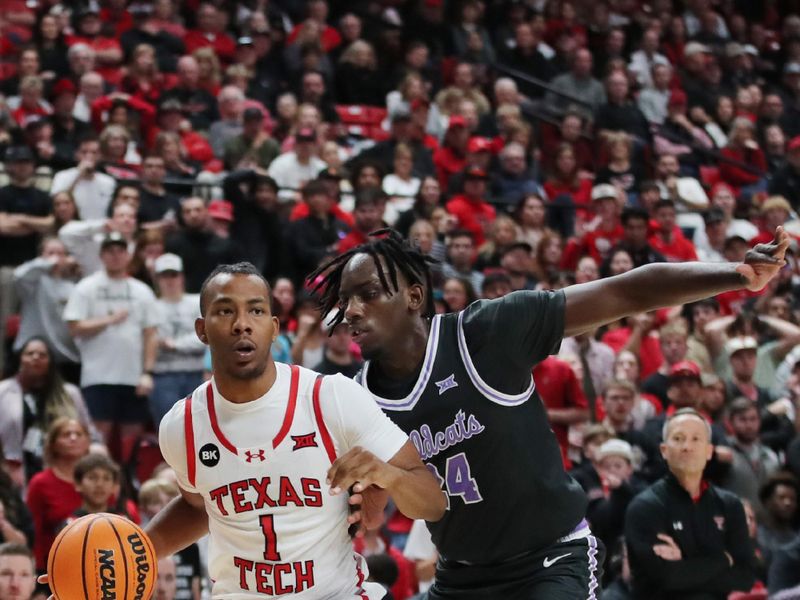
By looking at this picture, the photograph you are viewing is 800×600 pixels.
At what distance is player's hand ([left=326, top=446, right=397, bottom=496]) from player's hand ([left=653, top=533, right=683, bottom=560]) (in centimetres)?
393

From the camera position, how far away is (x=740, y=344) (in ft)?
34.2

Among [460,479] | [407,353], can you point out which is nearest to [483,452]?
[460,479]

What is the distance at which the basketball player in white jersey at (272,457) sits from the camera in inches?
157

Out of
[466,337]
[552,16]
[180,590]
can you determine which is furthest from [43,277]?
[552,16]

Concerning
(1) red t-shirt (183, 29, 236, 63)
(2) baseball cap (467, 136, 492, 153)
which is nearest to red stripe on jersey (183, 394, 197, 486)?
(2) baseball cap (467, 136, 492, 153)

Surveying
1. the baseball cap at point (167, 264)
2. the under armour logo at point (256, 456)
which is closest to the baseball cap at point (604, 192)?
the baseball cap at point (167, 264)

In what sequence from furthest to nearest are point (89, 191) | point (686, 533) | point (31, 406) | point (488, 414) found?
point (89, 191) → point (31, 406) → point (686, 533) → point (488, 414)

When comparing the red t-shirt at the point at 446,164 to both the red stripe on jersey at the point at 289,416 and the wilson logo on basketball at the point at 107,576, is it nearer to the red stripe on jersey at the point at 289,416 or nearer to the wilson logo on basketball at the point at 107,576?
the red stripe on jersey at the point at 289,416

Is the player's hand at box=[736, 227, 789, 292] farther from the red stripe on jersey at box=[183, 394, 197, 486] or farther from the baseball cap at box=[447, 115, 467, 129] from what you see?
the baseball cap at box=[447, 115, 467, 129]

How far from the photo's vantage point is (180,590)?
7.71 m

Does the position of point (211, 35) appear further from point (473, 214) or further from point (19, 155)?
point (19, 155)

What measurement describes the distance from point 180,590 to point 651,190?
7.07 m

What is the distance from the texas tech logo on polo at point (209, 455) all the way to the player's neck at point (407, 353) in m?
0.79

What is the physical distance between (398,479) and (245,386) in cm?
55
